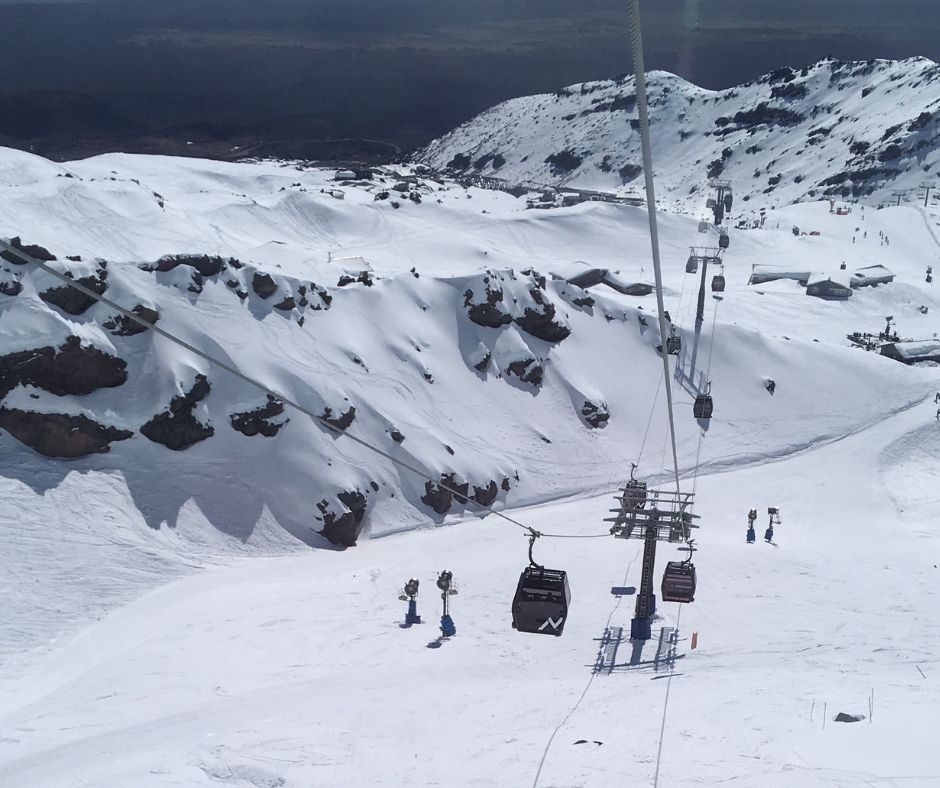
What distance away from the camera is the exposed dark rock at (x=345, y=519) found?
111 ft

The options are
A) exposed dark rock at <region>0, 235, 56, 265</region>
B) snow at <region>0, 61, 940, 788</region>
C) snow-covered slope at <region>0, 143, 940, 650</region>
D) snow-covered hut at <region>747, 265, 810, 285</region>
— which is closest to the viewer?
snow at <region>0, 61, 940, 788</region>

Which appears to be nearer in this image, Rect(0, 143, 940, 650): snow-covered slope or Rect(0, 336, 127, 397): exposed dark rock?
Rect(0, 143, 940, 650): snow-covered slope

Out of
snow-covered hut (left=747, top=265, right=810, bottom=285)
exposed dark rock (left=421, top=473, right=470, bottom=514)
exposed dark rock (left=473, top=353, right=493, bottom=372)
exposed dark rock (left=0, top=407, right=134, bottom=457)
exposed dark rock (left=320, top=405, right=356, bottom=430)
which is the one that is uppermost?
snow-covered hut (left=747, top=265, right=810, bottom=285)

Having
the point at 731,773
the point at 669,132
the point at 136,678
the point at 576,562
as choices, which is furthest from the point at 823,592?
the point at 669,132

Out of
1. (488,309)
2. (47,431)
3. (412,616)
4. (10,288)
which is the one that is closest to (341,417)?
(47,431)

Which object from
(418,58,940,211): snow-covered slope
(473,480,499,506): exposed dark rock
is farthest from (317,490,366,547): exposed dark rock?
(418,58,940,211): snow-covered slope

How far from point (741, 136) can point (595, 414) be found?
396 feet

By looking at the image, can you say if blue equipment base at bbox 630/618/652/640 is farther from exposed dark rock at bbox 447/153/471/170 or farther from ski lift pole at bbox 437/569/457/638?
exposed dark rock at bbox 447/153/471/170

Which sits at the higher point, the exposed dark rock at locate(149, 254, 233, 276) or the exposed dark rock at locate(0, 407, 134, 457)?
the exposed dark rock at locate(149, 254, 233, 276)

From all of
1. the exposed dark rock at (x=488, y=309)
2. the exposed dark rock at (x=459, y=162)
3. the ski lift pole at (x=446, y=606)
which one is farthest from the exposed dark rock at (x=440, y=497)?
the exposed dark rock at (x=459, y=162)

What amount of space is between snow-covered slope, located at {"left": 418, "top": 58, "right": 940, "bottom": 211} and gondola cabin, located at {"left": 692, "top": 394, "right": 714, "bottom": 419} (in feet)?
255

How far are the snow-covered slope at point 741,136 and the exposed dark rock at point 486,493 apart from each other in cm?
8710

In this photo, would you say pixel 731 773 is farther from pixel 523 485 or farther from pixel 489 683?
pixel 523 485

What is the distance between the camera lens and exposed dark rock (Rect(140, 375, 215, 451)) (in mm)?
34375
